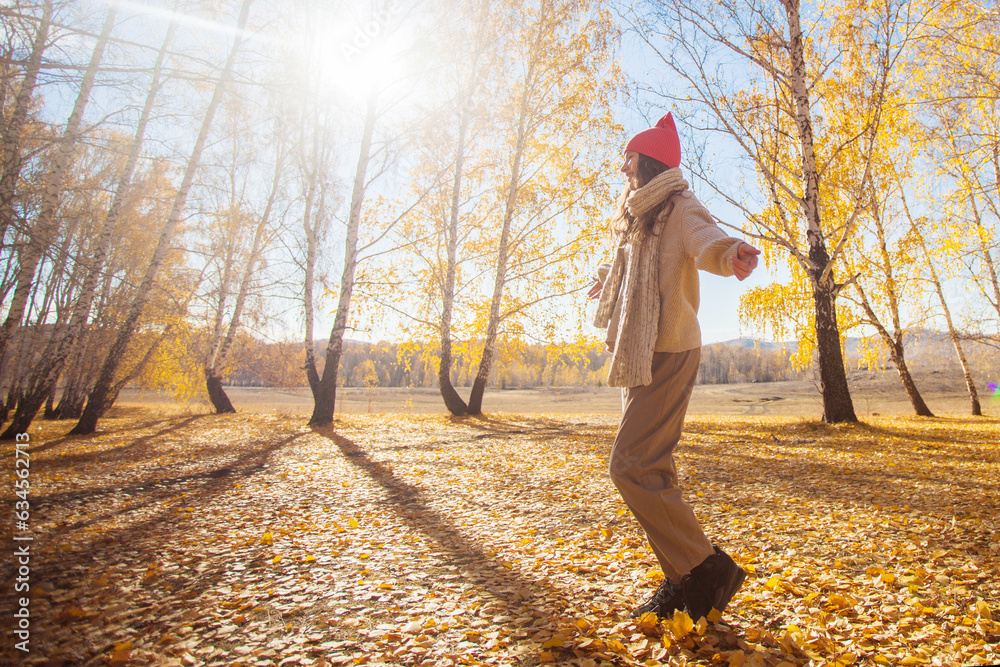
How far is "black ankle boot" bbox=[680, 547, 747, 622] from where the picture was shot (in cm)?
209

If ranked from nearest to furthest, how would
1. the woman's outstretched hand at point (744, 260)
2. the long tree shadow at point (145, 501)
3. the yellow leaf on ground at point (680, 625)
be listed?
1. the woman's outstretched hand at point (744, 260)
2. the yellow leaf on ground at point (680, 625)
3. the long tree shadow at point (145, 501)

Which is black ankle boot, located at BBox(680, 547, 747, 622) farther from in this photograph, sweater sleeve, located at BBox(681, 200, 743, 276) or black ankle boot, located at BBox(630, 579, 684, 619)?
sweater sleeve, located at BBox(681, 200, 743, 276)

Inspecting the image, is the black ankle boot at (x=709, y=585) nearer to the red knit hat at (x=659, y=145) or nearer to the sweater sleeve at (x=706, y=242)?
the sweater sleeve at (x=706, y=242)

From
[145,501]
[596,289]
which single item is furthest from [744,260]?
[145,501]

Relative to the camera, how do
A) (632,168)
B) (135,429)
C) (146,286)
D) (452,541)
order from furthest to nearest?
1. (135,429)
2. (146,286)
3. (452,541)
4. (632,168)

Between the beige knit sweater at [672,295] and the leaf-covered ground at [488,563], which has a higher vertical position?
the beige knit sweater at [672,295]

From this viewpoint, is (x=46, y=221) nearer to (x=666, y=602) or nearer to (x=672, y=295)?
(x=672, y=295)

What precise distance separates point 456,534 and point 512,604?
4.36 feet

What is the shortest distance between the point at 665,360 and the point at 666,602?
1.16 m

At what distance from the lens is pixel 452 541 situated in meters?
3.60

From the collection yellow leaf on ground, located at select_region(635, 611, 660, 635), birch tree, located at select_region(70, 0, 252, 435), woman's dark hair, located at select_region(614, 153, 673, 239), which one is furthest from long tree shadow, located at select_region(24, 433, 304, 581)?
birch tree, located at select_region(70, 0, 252, 435)

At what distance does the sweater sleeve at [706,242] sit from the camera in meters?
1.97

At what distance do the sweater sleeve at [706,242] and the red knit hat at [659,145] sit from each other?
304 millimetres

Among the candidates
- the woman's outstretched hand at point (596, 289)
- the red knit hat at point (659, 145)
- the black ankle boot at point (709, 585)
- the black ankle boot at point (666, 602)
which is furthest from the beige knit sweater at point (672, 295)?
the black ankle boot at point (666, 602)
